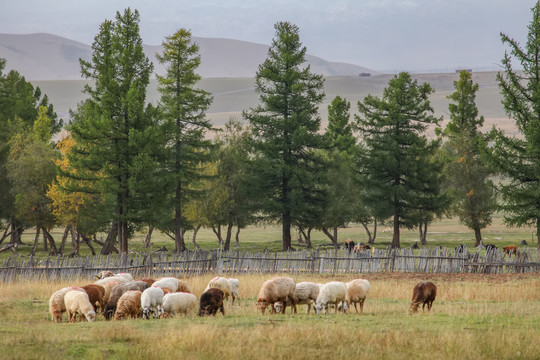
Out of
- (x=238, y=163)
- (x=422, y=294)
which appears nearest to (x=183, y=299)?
(x=422, y=294)

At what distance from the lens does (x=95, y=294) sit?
64.2ft

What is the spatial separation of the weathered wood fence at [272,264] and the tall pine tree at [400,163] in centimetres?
2059

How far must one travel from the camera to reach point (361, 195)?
55.4 meters

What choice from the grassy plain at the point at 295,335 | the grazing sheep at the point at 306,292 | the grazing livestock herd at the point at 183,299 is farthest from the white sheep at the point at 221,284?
the grazing sheep at the point at 306,292

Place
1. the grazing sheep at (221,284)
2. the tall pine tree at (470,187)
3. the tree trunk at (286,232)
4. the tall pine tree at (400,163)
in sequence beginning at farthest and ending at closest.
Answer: the tall pine tree at (400,163) → the tall pine tree at (470,187) → the tree trunk at (286,232) → the grazing sheep at (221,284)

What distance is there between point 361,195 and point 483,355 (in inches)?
1678

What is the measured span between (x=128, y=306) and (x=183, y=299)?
154 cm

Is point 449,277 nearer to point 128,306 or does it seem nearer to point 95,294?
point 128,306

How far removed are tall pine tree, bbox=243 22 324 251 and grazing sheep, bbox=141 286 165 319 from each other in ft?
110

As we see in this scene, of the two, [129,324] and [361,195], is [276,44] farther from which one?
[129,324]

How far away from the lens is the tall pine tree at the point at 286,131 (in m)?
52.1

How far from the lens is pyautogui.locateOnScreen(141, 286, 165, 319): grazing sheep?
706 inches

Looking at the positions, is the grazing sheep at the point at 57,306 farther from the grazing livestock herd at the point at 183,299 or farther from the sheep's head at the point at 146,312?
the sheep's head at the point at 146,312

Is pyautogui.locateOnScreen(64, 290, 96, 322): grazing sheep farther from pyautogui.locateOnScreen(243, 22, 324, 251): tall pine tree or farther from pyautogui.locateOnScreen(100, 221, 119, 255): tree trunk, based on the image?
pyautogui.locateOnScreen(243, 22, 324, 251): tall pine tree
